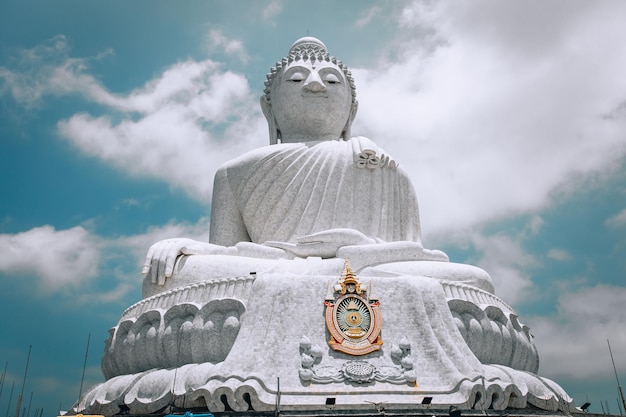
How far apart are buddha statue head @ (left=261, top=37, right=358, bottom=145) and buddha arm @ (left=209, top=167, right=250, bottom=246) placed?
1.76 meters

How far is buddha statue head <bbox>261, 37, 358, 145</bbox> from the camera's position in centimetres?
1223

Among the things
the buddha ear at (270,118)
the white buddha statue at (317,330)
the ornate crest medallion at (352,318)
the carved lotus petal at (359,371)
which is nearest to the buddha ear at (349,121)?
the buddha ear at (270,118)

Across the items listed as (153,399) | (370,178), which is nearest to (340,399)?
(153,399)

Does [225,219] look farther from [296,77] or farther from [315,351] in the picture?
[315,351]

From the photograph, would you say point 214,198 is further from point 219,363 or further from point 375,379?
point 375,379

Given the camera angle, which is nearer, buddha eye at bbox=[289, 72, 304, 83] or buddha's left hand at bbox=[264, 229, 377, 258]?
buddha's left hand at bbox=[264, 229, 377, 258]

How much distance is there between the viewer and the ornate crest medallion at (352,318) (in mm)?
7766

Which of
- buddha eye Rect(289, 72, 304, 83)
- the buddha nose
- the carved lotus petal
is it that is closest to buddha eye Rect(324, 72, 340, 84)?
the buddha nose

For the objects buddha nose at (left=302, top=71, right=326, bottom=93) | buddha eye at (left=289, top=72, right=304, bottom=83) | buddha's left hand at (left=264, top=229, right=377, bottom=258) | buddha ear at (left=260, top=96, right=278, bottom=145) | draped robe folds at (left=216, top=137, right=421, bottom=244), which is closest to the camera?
buddha's left hand at (left=264, top=229, right=377, bottom=258)

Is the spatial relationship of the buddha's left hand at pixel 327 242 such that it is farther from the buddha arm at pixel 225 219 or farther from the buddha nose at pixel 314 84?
the buddha nose at pixel 314 84

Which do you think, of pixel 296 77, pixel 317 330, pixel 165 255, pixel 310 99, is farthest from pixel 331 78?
pixel 317 330

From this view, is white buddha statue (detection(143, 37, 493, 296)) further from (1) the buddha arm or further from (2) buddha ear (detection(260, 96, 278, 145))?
(2) buddha ear (detection(260, 96, 278, 145))

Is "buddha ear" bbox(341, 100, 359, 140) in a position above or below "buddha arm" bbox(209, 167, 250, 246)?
above

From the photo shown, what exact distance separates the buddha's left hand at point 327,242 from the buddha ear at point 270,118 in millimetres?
3509
